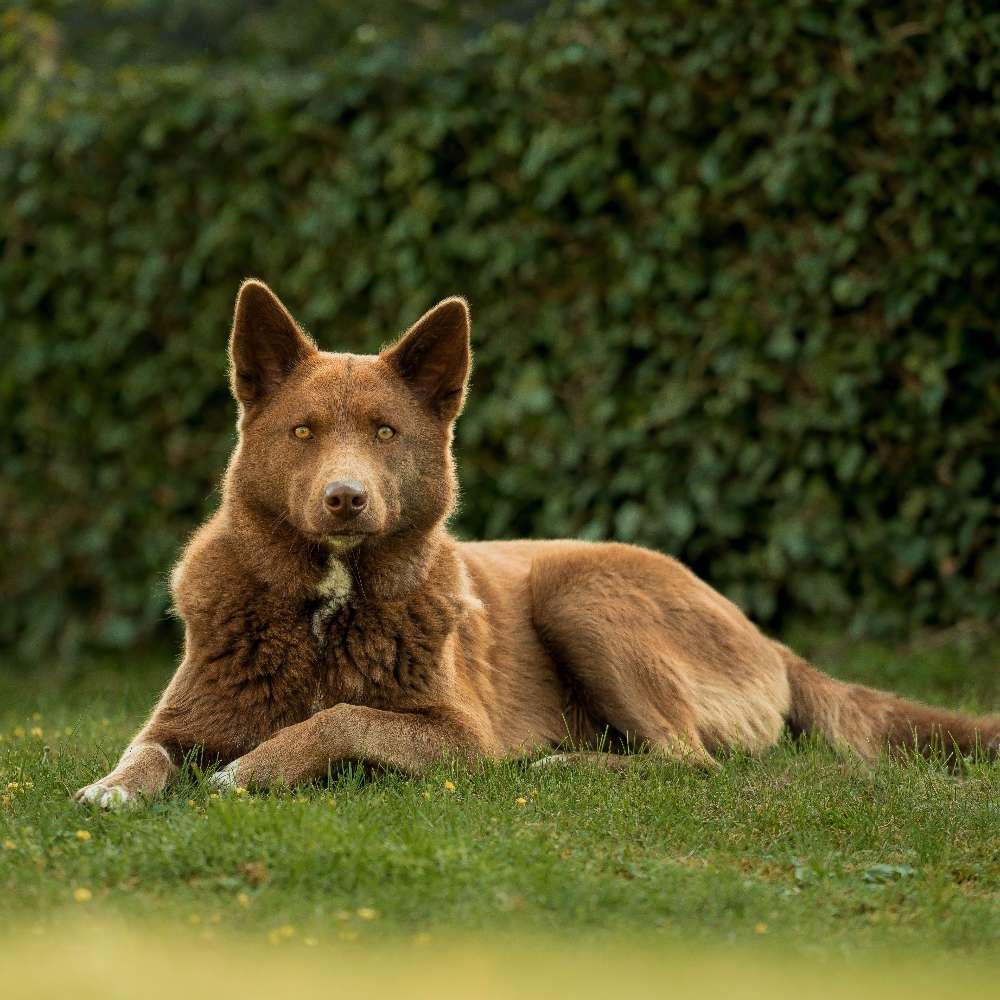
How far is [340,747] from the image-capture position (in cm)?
465

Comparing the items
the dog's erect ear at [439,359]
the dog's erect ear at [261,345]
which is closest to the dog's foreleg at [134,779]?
the dog's erect ear at [261,345]

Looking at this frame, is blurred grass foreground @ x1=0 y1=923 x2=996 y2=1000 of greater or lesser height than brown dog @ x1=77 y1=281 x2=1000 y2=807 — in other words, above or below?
below

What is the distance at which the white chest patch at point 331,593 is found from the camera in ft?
16.3

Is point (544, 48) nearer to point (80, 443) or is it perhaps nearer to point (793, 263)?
point (793, 263)

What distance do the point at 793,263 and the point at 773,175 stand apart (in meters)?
0.44

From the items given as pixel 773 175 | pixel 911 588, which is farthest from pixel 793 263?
pixel 911 588

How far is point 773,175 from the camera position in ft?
24.8

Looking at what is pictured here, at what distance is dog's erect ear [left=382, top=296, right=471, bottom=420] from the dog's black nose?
657 mm

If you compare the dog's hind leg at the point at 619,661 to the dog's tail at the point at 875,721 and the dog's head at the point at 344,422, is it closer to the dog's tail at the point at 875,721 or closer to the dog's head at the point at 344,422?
the dog's tail at the point at 875,721

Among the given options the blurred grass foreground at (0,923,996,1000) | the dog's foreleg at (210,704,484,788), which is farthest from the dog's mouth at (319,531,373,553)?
the blurred grass foreground at (0,923,996,1000)

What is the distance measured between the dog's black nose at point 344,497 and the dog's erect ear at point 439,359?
0.66 m

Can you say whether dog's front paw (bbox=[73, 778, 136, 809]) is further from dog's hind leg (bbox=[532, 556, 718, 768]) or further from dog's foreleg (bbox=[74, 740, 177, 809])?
dog's hind leg (bbox=[532, 556, 718, 768])

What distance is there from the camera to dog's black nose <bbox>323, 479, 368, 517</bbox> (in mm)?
4629

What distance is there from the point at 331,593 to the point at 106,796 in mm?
988
